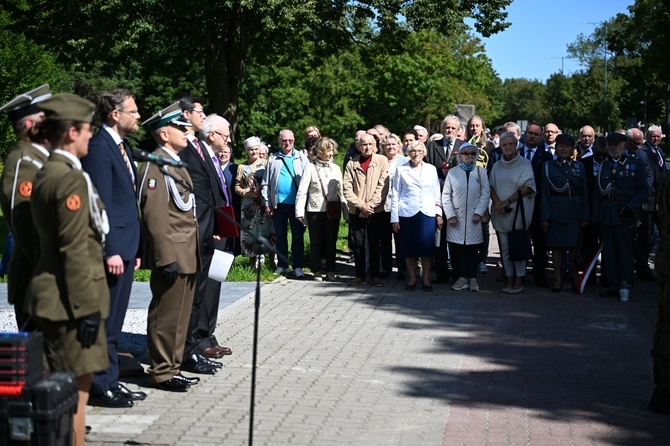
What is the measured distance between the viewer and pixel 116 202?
7.24 meters

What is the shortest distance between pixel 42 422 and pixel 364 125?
71.3 metres

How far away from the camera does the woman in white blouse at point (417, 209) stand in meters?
13.3

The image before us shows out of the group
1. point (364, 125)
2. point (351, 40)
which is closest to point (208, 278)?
point (351, 40)

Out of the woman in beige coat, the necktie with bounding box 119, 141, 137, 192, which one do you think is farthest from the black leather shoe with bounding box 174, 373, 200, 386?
the woman in beige coat

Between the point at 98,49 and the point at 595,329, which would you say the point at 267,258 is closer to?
the point at 595,329

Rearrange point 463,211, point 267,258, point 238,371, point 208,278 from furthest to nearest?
1. point 267,258
2. point 463,211
3. point 208,278
4. point 238,371

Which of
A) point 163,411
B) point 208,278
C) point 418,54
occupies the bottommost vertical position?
point 163,411

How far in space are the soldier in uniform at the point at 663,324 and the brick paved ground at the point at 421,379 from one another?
5.9 inches

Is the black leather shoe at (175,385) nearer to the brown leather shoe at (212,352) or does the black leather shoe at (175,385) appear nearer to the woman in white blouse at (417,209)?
the brown leather shoe at (212,352)

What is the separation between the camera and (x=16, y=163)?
6480 mm

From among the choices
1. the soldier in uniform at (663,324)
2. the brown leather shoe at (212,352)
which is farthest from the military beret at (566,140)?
the brown leather shoe at (212,352)

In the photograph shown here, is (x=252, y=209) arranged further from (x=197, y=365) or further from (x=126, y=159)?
(x=126, y=159)

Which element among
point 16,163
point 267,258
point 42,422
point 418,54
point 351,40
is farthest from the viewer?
point 418,54

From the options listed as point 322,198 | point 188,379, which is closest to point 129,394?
point 188,379
